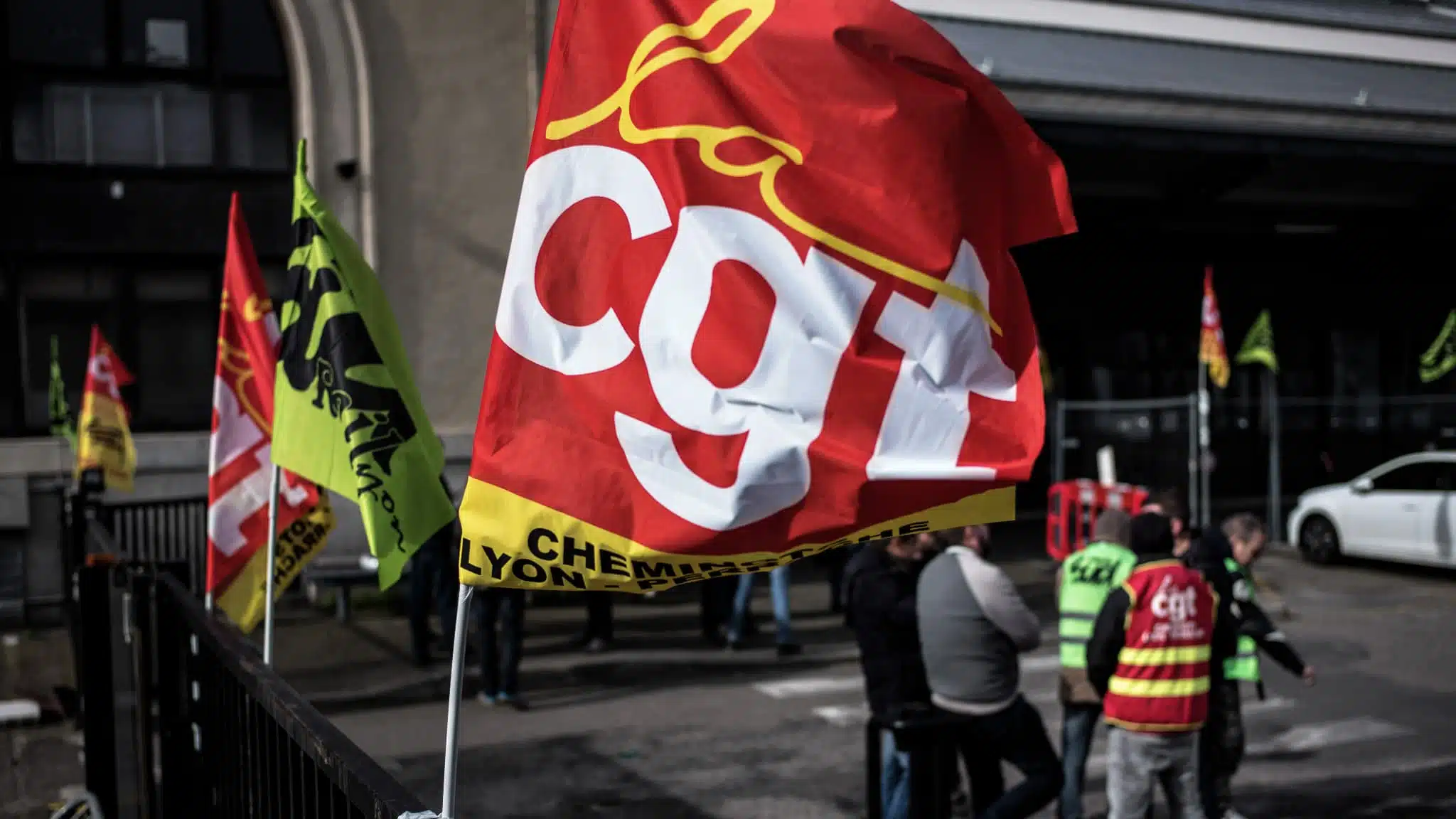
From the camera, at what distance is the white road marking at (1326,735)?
848 centimetres

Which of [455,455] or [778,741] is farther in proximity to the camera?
[455,455]

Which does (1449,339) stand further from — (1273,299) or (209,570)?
(209,570)

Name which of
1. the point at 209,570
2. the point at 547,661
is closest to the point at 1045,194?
the point at 209,570

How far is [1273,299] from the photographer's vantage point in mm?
25859

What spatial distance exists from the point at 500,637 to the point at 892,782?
432 centimetres

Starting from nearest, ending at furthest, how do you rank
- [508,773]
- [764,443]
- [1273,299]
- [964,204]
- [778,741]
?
[764,443] < [964,204] < [508,773] < [778,741] < [1273,299]

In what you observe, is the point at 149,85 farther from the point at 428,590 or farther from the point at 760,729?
the point at 760,729

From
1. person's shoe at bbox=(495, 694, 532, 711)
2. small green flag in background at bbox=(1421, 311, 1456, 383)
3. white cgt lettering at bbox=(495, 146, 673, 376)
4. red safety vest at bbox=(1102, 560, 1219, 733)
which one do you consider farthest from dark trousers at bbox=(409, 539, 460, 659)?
small green flag in background at bbox=(1421, 311, 1456, 383)

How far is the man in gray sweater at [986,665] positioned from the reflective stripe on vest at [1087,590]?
2.30 ft

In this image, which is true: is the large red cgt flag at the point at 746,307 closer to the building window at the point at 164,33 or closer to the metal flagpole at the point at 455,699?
the metal flagpole at the point at 455,699

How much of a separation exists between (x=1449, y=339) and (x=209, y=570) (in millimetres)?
21248

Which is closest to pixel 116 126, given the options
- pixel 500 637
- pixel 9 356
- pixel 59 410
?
pixel 9 356

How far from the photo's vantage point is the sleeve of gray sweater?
584 cm

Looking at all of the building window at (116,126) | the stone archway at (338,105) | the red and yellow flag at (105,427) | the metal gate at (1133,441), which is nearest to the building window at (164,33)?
the building window at (116,126)
